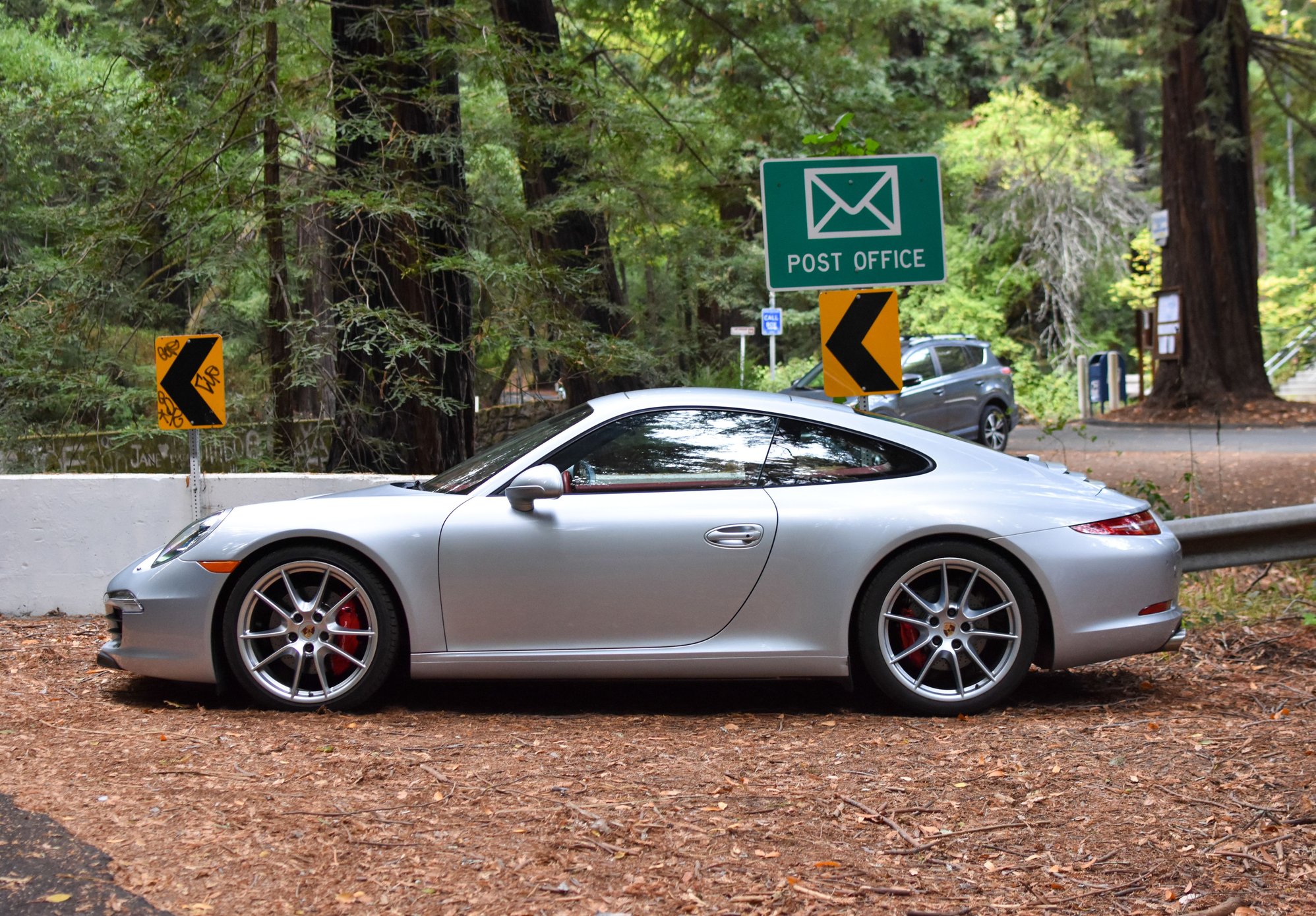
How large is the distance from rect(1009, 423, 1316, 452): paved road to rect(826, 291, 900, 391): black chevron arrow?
31.6 feet

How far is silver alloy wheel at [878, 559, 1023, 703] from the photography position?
16.5 feet

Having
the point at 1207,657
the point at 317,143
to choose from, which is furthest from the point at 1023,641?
the point at 317,143

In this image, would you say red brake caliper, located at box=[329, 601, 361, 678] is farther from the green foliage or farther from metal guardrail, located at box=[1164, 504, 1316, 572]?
the green foliage

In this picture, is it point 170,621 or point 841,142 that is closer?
point 170,621

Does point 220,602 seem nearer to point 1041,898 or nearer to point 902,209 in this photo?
point 1041,898

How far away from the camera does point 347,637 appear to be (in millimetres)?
5148

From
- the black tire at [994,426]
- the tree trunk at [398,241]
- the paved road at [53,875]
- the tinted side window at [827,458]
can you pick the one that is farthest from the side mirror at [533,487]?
the black tire at [994,426]

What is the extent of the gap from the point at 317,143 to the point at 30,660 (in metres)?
4.53

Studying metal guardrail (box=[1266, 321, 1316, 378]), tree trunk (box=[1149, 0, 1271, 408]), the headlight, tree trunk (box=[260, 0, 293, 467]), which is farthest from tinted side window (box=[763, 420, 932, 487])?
metal guardrail (box=[1266, 321, 1316, 378])

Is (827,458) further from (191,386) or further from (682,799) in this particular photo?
(191,386)

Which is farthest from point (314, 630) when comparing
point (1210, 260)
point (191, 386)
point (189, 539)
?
point (1210, 260)

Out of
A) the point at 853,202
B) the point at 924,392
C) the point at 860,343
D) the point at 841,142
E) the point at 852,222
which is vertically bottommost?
the point at 924,392

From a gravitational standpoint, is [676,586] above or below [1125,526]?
below

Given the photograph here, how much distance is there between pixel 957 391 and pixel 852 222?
1305 cm
